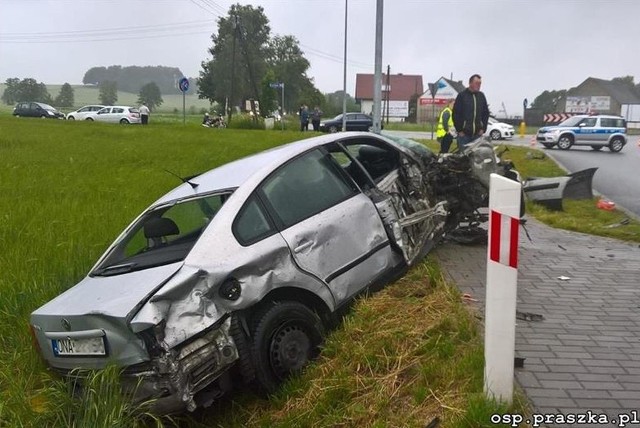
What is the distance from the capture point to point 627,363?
4.12m

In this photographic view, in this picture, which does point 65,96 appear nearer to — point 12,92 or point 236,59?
point 12,92

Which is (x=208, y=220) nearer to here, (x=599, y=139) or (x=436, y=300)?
(x=436, y=300)

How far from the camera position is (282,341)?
14.3 feet

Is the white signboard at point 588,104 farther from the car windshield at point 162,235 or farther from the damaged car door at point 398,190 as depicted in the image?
the car windshield at point 162,235

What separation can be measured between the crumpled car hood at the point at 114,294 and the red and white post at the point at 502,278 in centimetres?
196

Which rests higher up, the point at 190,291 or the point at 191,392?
the point at 190,291

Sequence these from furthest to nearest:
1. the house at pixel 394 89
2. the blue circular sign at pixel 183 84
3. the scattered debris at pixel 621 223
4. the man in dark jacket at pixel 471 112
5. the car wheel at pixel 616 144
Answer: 1. the house at pixel 394 89
2. the blue circular sign at pixel 183 84
3. the car wheel at pixel 616 144
4. the man in dark jacket at pixel 471 112
5. the scattered debris at pixel 621 223

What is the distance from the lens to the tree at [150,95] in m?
103

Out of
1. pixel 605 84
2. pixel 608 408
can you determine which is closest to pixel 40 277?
pixel 608 408

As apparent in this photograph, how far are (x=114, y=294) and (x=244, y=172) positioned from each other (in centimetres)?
148

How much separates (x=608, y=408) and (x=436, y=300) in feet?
6.00

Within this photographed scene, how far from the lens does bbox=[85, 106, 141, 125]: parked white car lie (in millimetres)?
47531

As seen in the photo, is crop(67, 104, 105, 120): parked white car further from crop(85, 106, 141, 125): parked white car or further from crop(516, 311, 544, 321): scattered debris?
crop(516, 311, 544, 321): scattered debris

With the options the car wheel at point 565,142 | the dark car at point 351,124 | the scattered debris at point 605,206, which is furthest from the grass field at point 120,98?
the scattered debris at point 605,206
